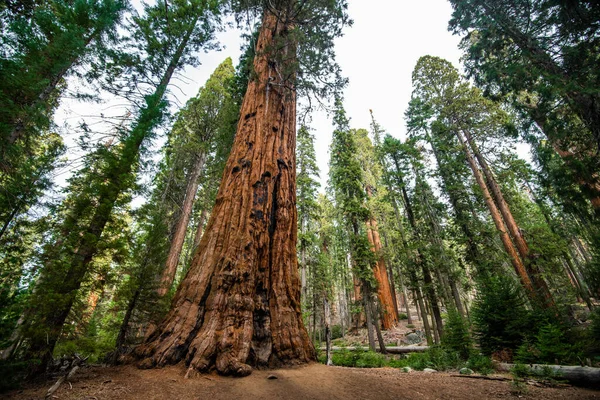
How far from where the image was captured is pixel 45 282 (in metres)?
3.98

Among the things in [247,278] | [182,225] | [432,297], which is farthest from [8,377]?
Answer: [432,297]

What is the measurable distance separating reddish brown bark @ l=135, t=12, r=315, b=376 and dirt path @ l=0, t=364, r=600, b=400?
23 centimetres

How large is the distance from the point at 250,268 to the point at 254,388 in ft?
5.19

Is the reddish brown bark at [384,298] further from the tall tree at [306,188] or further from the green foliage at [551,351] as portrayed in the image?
the green foliage at [551,351]

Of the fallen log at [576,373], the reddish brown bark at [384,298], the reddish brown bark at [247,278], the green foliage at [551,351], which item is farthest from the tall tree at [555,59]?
the reddish brown bark at [384,298]

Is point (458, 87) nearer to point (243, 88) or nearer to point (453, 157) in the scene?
point (453, 157)

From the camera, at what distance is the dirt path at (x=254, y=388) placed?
2.40 m

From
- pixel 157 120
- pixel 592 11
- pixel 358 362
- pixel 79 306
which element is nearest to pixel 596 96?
pixel 592 11

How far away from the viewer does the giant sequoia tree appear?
3203mm

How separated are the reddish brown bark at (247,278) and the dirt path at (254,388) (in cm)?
23

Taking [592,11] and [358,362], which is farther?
[358,362]

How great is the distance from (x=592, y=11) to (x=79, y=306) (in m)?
13.3

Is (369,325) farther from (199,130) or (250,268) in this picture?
(199,130)

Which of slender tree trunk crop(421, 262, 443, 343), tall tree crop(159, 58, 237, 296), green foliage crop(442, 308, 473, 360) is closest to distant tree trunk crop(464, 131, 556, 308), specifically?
slender tree trunk crop(421, 262, 443, 343)
